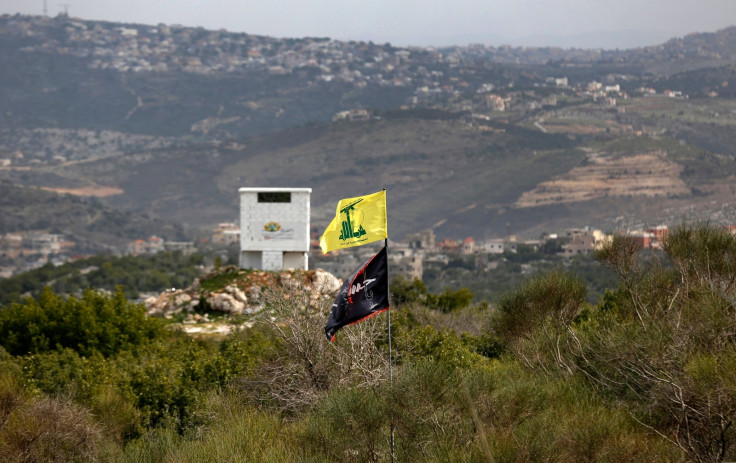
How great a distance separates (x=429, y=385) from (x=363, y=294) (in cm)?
231

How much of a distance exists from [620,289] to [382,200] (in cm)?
1027

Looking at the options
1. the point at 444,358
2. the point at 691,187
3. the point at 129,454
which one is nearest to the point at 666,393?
the point at 444,358

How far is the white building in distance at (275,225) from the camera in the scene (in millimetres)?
37125

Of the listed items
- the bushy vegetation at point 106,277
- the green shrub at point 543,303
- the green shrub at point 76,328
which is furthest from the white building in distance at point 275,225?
the bushy vegetation at point 106,277

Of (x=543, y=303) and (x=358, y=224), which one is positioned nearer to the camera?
(x=358, y=224)

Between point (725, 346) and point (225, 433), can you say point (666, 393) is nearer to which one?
point (725, 346)

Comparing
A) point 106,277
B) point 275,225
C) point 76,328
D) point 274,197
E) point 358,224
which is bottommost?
point 106,277

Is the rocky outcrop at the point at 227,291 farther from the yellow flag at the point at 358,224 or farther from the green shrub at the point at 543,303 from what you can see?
the yellow flag at the point at 358,224

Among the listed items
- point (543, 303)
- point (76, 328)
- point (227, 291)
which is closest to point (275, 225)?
point (227, 291)

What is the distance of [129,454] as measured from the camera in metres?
20.5

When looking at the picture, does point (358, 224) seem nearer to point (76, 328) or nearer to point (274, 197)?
point (76, 328)

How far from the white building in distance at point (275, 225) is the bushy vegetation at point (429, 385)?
4869 mm

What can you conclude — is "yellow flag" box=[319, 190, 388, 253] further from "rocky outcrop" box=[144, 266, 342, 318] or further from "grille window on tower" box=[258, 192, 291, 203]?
"grille window on tower" box=[258, 192, 291, 203]

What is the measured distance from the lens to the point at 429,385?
18.3m
